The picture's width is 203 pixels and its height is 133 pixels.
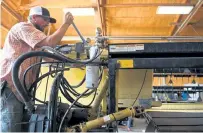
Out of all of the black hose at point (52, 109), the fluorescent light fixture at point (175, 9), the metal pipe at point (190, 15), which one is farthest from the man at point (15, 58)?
the fluorescent light fixture at point (175, 9)

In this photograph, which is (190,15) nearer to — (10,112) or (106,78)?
(106,78)

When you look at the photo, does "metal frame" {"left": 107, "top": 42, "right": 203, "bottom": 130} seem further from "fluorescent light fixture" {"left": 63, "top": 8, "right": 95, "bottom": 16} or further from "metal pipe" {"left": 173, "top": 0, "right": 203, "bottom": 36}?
"fluorescent light fixture" {"left": 63, "top": 8, "right": 95, "bottom": 16}

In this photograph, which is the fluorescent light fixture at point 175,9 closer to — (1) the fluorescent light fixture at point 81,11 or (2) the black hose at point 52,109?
(1) the fluorescent light fixture at point 81,11

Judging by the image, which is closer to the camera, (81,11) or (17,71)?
(17,71)

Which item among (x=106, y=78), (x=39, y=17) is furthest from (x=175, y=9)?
(x=39, y=17)

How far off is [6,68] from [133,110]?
908 millimetres

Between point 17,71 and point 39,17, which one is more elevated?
point 39,17

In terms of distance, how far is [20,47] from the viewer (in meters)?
1.73

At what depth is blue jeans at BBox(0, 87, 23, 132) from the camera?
1.56 meters

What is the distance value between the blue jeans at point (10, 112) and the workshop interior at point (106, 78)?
0.19 feet

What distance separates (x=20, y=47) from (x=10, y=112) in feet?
1.48

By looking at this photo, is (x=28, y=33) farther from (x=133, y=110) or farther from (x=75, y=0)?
(x=75, y=0)

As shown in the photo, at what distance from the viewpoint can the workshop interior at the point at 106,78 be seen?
1490mm

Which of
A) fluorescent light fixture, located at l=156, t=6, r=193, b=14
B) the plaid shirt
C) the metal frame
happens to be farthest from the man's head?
fluorescent light fixture, located at l=156, t=6, r=193, b=14
